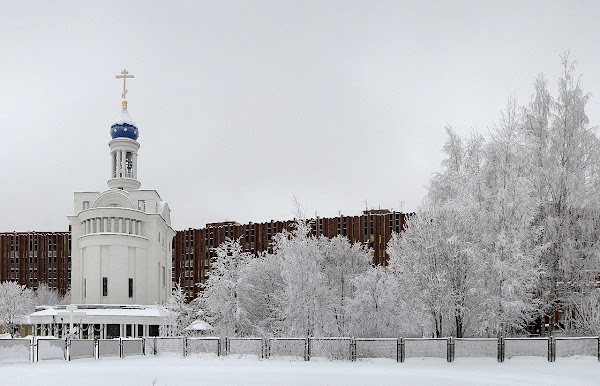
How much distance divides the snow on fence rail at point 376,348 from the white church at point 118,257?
3138 centimetres

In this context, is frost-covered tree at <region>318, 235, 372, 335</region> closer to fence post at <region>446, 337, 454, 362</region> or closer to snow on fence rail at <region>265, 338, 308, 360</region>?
snow on fence rail at <region>265, 338, 308, 360</region>

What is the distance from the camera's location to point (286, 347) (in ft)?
109

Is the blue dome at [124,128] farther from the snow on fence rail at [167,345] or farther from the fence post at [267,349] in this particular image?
the fence post at [267,349]

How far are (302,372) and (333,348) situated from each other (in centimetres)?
527

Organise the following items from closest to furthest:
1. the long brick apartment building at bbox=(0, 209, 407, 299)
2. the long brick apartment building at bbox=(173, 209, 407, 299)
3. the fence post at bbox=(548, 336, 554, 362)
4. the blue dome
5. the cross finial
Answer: the fence post at bbox=(548, 336, 554, 362) < the blue dome < the cross finial < the long brick apartment building at bbox=(173, 209, 407, 299) < the long brick apartment building at bbox=(0, 209, 407, 299)

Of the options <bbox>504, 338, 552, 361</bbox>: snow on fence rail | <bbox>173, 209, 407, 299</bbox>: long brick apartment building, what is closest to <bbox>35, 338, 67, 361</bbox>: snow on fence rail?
<bbox>504, 338, 552, 361</bbox>: snow on fence rail

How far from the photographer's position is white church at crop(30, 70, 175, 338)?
58594 mm

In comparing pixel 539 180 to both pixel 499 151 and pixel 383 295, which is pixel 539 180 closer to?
pixel 499 151

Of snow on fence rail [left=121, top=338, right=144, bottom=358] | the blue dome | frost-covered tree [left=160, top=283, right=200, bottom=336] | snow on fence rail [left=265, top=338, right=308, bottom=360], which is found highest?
the blue dome

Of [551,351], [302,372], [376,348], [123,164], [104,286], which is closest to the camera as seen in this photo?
[302,372]

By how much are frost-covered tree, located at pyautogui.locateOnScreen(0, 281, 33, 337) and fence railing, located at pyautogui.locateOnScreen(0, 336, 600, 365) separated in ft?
143

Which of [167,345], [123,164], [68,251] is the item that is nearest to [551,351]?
[167,345]

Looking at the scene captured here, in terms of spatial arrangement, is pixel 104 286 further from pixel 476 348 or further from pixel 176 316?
pixel 476 348

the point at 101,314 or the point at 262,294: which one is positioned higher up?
the point at 262,294
